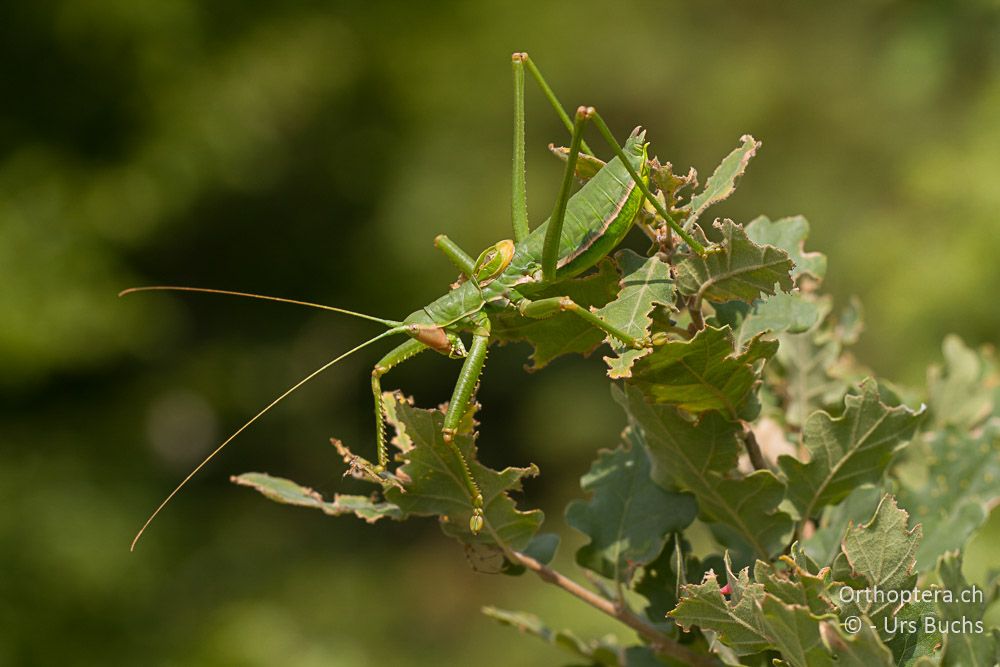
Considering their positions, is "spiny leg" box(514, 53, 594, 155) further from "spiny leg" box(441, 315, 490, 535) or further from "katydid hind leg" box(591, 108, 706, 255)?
"spiny leg" box(441, 315, 490, 535)

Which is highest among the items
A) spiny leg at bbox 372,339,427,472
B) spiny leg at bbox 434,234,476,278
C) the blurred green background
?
spiny leg at bbox 434,234,476,278

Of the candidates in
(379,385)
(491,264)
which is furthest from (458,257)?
(379,385)

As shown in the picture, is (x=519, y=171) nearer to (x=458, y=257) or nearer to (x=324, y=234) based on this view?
(x=458, y=257)

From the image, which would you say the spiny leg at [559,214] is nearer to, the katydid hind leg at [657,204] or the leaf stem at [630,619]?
the katydid hind leg at [657,204]

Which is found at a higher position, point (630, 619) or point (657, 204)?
point (657, 204)

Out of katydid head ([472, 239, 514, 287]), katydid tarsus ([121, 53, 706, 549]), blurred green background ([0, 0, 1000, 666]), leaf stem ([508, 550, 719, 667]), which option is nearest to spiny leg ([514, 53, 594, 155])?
katydid tarsus ([121, 53, 706, 549])

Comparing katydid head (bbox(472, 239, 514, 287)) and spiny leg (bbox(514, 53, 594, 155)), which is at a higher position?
spiny leg (bbox(514, 53, 594, 155))

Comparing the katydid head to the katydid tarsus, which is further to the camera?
the katydid head
